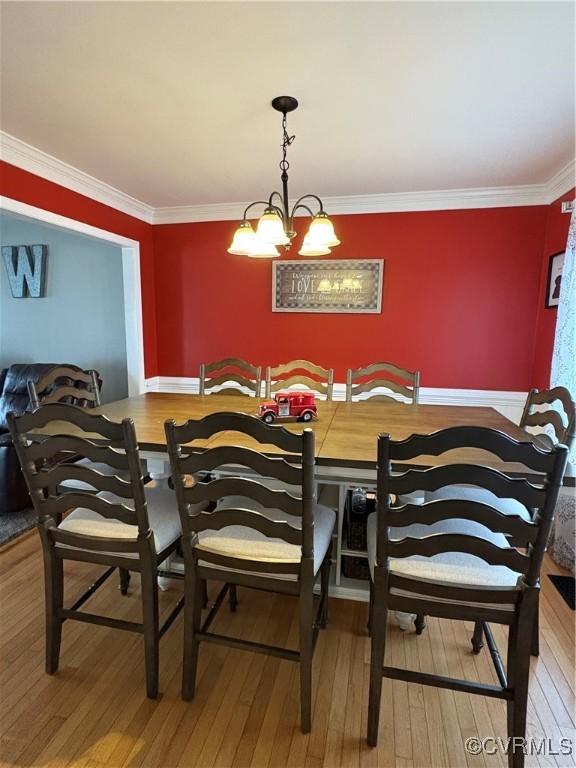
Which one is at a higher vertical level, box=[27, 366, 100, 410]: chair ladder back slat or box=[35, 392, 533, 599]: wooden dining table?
box=[27, 366, 100, 410]: chair ladder back slat

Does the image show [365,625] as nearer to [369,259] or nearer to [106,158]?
[369,259]

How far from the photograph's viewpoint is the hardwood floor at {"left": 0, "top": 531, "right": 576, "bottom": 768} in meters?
1.22

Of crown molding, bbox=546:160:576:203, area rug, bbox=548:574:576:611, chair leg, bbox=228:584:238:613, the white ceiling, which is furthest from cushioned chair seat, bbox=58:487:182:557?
crown molding, bbox=546:160:576:203

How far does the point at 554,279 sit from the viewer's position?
112 inches

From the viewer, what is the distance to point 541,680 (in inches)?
58.2

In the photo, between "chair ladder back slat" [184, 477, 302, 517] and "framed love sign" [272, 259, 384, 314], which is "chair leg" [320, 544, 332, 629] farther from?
"framed love sign" [272, 259, 384, 314]

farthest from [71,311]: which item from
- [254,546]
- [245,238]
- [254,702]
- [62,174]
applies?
[254,702]

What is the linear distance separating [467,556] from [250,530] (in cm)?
73

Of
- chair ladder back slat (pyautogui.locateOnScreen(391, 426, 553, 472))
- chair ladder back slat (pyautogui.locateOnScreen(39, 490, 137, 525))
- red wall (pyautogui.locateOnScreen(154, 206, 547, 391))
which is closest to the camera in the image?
chair ladder back slat (pyautogui.locateOnScreen(391, 426, 553, 472))

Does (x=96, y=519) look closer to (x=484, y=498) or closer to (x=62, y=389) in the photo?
(x=62, y=389)

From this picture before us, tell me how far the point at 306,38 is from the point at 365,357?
239cm

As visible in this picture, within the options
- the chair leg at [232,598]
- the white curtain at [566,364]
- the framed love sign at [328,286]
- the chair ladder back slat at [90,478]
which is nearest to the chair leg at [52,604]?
the chair ladder back slat at [90,478]

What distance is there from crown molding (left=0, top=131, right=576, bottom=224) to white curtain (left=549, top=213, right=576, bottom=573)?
748 mm

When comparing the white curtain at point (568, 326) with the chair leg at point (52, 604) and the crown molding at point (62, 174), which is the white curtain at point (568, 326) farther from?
the crown molding at point (62, 174)
